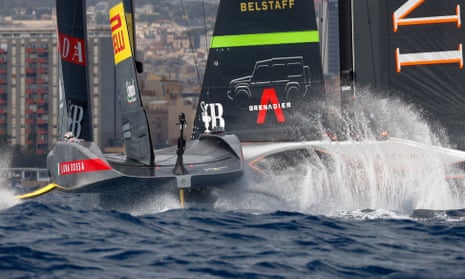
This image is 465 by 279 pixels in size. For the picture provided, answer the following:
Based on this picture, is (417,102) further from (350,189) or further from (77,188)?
(77,188)

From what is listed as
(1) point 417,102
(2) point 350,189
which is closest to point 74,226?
(2) point 350,189

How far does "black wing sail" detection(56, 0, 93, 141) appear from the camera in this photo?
11.1m

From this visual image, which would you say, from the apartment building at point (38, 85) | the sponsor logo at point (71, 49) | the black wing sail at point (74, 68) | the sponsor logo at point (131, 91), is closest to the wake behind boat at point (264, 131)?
the sponsor logo at point (131, 91)

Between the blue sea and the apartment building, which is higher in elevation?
the apartment building

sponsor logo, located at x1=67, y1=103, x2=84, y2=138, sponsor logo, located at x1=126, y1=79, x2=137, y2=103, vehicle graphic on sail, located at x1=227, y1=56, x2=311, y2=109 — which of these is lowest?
sponsor logo, located at x1=67, y1=103, x2=84, y2=138

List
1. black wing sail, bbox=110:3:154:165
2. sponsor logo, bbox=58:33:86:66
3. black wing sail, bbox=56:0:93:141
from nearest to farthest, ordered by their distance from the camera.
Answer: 1. black wing sail, bbox=110:3:154:165
2. black wing sail, bbox=56:0:93:141
3. sponsor logo, bbox=58:33:86:66

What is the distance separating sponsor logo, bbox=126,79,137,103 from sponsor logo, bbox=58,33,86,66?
0.70 m

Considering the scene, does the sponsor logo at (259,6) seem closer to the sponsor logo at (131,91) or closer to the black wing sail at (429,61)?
the black wing sail at (429,61)

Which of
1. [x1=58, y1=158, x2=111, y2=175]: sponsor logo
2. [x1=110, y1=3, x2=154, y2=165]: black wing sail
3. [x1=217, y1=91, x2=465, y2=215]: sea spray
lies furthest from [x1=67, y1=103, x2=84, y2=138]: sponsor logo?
[x1=217, y1=91, x2=465, y2=215]: sea spray

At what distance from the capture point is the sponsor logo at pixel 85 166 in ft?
33.4

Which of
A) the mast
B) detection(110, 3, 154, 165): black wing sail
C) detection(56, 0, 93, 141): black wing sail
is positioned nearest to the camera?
detection(110, 3, 154, 165): black wing sail

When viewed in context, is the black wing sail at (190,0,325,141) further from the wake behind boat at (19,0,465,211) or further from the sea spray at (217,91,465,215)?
the sea spray at (217,91,465,215)

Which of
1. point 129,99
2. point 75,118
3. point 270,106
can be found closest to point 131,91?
point 129,99

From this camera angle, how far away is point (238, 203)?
11.0m
